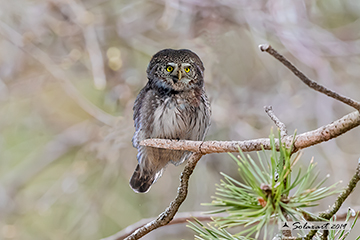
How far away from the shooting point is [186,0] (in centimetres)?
336

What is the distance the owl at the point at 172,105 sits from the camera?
1.70 meters

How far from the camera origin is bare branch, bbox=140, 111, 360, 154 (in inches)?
34.2

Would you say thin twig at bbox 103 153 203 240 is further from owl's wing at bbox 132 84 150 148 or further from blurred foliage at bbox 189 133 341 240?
owl's wing at bbox 132 84 150 148

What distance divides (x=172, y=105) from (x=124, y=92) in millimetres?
1578

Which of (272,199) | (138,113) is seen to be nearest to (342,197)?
(272,199)

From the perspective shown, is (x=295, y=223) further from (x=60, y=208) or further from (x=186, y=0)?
(x=60, y=208)

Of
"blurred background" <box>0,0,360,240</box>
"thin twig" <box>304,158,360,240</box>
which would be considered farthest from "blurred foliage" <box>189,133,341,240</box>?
"blurred background" <box>0,0,360,240</box>

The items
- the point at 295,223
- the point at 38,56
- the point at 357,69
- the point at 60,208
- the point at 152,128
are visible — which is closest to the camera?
the point at 295,223

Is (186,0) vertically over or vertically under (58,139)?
over

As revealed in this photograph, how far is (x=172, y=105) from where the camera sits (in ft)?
5.84

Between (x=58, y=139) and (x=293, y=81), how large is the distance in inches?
84.7

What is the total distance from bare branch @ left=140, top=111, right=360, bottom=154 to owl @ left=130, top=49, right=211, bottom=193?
0.47m

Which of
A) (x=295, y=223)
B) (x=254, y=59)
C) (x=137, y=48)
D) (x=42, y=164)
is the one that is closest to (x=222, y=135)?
(x=254, y=59)

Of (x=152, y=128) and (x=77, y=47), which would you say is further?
(x=77, y=47)
